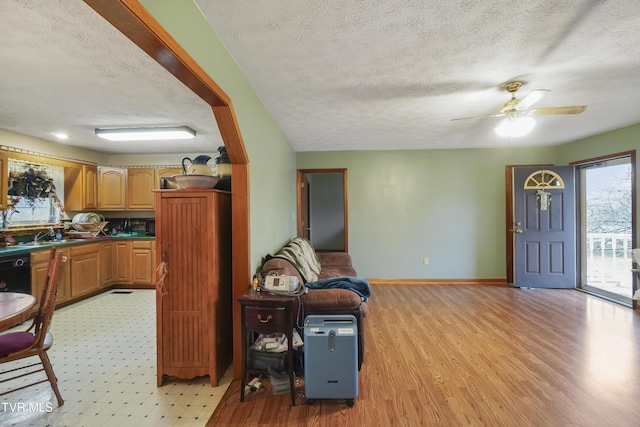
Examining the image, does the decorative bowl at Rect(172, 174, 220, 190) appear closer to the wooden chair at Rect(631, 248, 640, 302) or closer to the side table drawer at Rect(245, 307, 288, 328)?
the side table drawer at Rect(245, 307, 288, 328)

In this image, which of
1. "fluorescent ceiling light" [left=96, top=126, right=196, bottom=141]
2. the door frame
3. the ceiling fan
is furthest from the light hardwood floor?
"fluorescent ceiling light" [left=96, top=126, right=196, bottom=141]

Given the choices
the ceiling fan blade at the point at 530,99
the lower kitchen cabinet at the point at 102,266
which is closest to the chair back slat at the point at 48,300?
the lower kitchen cabinet at the point at 102,266

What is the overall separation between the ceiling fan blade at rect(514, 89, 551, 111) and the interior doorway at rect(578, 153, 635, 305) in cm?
263

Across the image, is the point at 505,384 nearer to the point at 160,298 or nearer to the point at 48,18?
the point at 160,298

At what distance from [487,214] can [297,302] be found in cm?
421

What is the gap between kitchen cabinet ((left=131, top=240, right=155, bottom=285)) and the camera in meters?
4.44

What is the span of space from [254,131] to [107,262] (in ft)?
12.5

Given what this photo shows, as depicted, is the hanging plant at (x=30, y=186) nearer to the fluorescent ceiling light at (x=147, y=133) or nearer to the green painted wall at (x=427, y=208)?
the fluorescent ceiling light at (x=147, y=133)

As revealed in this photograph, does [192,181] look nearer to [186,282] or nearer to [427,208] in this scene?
[186,282]

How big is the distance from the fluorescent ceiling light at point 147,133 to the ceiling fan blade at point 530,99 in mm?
3562

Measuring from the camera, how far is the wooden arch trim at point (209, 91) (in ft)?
3.10

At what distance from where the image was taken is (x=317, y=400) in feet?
6.20

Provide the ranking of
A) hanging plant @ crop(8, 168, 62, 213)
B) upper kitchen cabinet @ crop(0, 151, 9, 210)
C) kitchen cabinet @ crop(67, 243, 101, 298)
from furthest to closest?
kitchen cabinet @ crop(67, 243, 101, 298) → hanging plant @ crop(8, 168, 62, 213) → upper kitchen cabinet @ crop(0, 151, 9, 210)

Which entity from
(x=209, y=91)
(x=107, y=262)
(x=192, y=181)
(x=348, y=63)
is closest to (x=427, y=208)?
(x=348, y=63)
